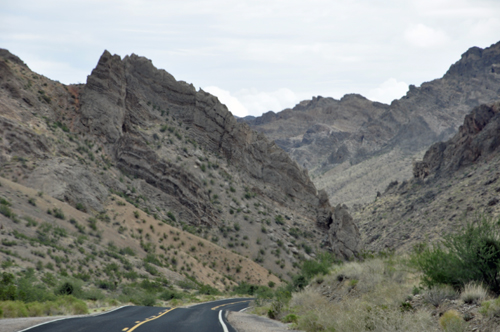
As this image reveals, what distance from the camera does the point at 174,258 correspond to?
46.2 metres

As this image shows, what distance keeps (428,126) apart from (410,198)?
84764 mm

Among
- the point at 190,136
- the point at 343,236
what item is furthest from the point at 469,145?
the point at 190,136

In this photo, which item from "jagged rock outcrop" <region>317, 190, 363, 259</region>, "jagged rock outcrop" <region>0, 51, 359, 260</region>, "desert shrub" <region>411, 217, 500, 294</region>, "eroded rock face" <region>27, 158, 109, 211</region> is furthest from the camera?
"jagged rock outcrop" <region>317, 190, 363, 259</region>

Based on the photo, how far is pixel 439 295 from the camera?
11.3 m

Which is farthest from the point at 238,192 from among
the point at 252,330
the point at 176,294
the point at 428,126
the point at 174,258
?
the point at 428,126

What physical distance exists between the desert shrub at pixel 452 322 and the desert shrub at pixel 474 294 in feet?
2.10

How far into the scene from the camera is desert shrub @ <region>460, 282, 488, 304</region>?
10.1 metres

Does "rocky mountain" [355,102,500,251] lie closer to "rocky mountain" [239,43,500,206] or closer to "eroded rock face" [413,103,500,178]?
"eroded rock face" [413,103,500,178]

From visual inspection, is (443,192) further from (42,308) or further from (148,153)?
(42,308)

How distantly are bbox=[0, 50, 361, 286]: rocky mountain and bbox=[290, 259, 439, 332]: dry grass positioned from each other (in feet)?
88.6

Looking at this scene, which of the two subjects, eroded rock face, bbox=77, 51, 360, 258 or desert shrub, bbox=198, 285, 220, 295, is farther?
eroded rock face, bbox=77, 51, 360, 258

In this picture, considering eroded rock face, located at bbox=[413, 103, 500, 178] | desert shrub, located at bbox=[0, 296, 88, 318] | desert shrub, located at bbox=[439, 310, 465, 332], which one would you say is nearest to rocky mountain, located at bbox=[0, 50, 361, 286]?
desert shrub, located at bbox=[0, 296, 88, 318]

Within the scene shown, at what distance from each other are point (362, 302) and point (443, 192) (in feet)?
211

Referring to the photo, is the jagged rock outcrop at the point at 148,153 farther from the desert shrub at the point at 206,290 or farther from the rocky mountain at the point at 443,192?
the rocky mountain at the point at 443,192
